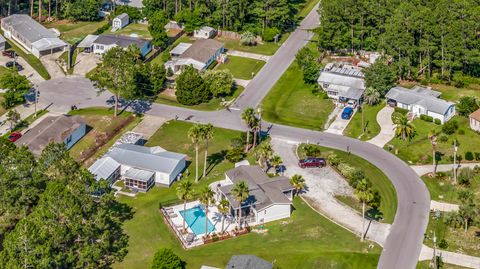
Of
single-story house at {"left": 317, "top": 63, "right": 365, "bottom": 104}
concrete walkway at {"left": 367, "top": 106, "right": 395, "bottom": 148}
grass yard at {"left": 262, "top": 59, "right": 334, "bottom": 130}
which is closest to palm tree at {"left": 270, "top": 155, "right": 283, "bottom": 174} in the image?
grass yard at {"left": 262, "top": 59, "right": 334, "bottom": 130}

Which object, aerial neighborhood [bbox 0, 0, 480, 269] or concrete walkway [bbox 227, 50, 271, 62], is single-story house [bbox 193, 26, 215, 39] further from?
concrete walkway [bbox 227, 50, 271, 62]

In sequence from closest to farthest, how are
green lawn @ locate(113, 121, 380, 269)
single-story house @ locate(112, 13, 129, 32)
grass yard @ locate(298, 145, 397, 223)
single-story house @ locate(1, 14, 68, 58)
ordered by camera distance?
1. green lawn @ locate(113, 121, 380, 269)
2. grass yard @ locate(298, 145, 397, 223)
3. single-story house @ locate(1, 14, 68, 58)
4. single-story house @ locate(112, 13, 129, 32)

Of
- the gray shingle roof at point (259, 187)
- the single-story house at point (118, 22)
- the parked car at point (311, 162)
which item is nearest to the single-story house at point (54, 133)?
the gray shingle roof at point (259, 187)

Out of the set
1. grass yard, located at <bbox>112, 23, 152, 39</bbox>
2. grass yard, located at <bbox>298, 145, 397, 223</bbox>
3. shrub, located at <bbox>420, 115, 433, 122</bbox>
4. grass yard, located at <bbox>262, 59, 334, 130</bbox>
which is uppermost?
shrub, located at <bbox>420, 115, 433, 122</bbox>

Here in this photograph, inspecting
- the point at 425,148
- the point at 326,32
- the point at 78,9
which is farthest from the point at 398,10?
the point at 78,9

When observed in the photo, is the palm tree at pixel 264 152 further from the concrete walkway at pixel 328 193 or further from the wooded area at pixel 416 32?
the wooded area at pixel 416 32

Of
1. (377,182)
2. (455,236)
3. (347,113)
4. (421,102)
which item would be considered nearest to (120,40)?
(347,113)

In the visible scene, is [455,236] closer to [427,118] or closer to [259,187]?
[259,187]
